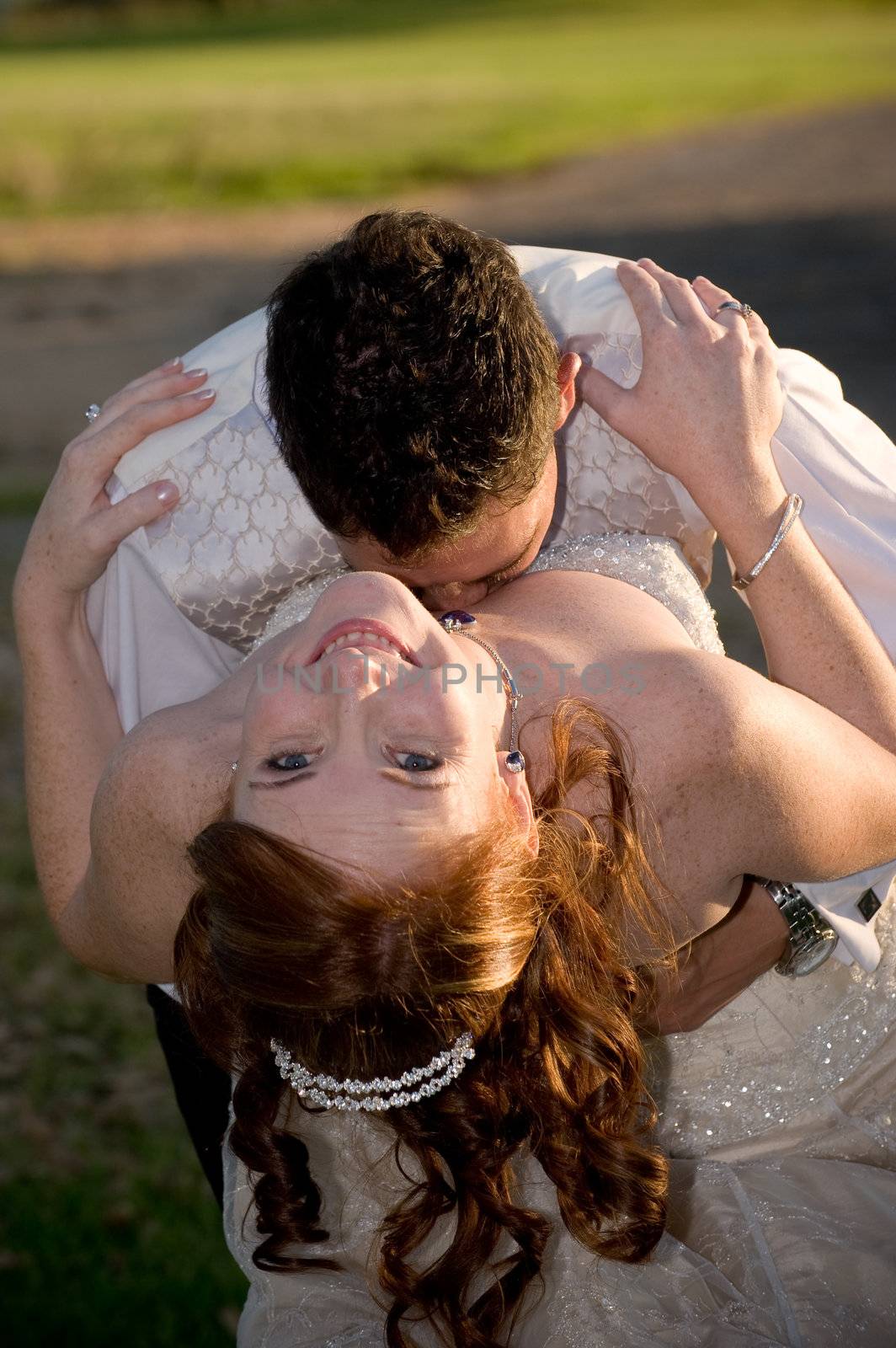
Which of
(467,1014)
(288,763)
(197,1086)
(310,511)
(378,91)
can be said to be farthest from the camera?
(378,91)

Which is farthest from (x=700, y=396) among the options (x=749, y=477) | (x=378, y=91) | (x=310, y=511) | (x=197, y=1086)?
(x=378, y=91)

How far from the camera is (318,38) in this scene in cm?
3547

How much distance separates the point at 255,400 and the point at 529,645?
79 cm

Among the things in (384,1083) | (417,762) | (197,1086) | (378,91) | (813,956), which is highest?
(417,762)

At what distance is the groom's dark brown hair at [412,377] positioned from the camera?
7.14 feet

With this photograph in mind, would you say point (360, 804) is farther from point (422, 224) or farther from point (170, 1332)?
point (170, 1332)

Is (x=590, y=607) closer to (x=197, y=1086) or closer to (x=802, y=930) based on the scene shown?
(x=802, y=930)

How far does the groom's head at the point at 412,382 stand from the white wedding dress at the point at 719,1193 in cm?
49

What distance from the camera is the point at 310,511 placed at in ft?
8.96

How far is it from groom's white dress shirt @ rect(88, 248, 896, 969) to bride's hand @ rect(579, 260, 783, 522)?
85mm

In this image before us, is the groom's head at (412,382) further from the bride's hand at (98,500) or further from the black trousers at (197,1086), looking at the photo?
the black trousers at (197,1086)

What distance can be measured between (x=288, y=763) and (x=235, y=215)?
16.8m

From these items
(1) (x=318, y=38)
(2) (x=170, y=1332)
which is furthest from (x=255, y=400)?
(1) (x=318, y=38)

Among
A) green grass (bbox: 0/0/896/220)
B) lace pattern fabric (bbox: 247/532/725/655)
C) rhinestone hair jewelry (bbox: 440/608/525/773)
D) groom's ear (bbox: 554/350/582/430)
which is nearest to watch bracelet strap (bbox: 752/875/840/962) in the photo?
lace pattern fabric (bbox: 247/532/725/655)
